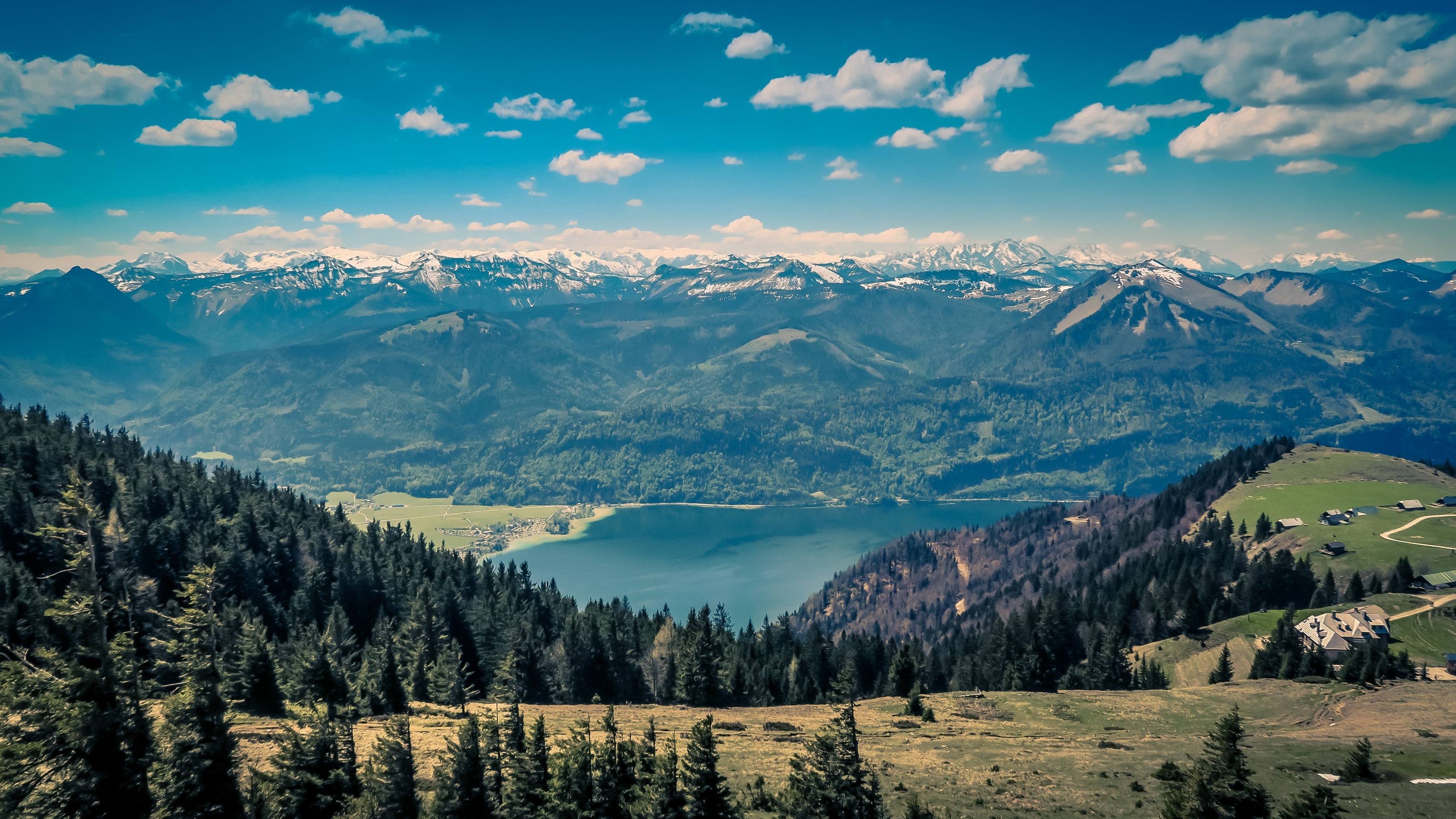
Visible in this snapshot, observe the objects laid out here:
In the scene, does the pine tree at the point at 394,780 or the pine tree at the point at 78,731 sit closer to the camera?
the pine tree at the point at 78,731

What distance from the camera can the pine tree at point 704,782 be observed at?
1544 inches

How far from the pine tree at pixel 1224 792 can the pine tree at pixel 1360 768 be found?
12.5 meters

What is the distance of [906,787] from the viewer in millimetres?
47375

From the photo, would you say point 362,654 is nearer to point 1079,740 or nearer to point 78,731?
point 78,731

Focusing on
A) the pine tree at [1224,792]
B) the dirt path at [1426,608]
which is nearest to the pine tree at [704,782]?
the pine tree at [1224,792]

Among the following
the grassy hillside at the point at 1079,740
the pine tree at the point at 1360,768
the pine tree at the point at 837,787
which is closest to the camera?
the pine tree at the point at 837,787

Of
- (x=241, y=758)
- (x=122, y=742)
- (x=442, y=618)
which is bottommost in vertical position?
(x=442, y=618)

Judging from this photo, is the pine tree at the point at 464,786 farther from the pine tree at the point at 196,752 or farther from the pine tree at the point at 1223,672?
the pine tree at the point at 1223,672

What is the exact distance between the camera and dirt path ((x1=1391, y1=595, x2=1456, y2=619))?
312 feet

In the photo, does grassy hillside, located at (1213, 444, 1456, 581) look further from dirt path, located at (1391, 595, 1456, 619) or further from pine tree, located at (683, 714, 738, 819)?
pine tree, located at (683, 714, 738, 819)

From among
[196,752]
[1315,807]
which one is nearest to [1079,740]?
[1315,807]

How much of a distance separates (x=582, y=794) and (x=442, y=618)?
6390 centimetres

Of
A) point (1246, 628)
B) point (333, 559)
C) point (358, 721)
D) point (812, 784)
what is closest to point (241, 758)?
point (358, 721)

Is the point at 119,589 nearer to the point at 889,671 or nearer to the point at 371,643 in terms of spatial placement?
the point at 371,643
